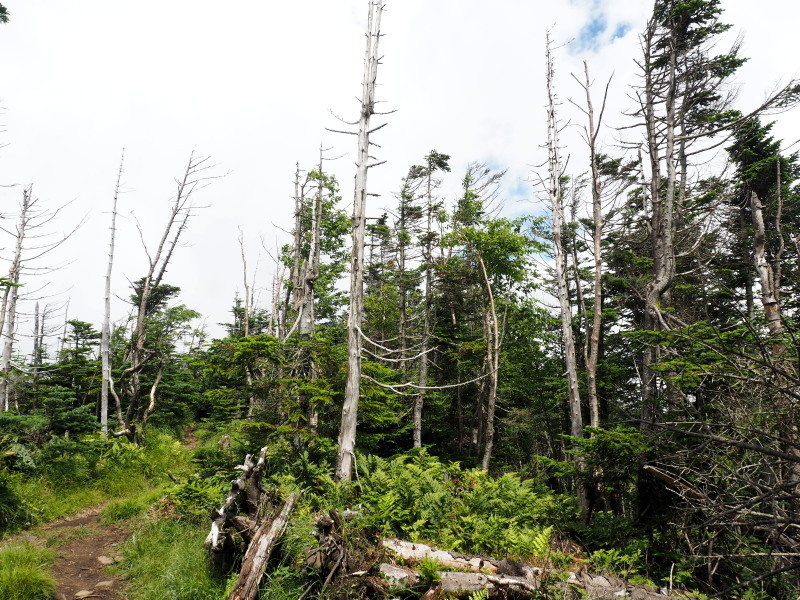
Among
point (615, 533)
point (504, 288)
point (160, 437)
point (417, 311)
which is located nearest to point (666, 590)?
point (615, 533)

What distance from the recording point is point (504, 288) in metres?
16.7

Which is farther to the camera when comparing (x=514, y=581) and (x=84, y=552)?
(x=84, y=552)

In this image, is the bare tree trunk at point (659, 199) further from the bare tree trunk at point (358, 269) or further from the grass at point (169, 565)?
the grass at point (169, 565)

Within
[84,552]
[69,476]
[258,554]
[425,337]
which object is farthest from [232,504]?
[425,337]

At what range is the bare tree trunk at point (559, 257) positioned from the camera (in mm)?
11000

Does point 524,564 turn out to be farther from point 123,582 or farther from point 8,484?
point 8,484

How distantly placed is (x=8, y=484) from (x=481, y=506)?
9.02 meters

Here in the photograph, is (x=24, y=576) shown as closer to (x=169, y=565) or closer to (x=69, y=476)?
(x=169, y=565)

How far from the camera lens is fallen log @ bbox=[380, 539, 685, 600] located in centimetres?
411

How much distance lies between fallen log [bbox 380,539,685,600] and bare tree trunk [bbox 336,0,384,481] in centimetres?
299

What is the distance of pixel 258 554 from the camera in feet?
15.1

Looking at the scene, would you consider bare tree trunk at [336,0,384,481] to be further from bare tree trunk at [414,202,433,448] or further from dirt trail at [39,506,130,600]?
bare tree trunk at [414,202,433,448]

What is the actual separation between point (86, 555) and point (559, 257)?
42.9ft

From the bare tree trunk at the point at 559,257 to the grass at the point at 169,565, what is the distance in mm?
9052
